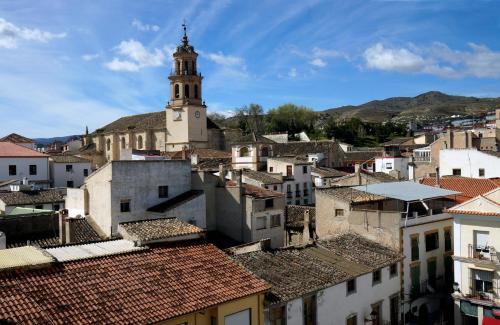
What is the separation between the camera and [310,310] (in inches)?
716

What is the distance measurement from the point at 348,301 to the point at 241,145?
127ft

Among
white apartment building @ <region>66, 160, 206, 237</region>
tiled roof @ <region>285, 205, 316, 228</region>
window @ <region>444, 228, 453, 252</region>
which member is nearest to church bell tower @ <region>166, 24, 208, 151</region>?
tiled roof @ <region>285, 205, 316, 228</region>

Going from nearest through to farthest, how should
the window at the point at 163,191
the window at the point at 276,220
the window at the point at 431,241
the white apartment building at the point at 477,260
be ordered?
the white apartment building at the point at 477,260
the window at the point at 431,241
the window at the point at 163,191
the window at the point at 276,220

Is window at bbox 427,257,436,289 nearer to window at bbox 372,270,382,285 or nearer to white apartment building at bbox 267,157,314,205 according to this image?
window at bbox 372,270,382,285

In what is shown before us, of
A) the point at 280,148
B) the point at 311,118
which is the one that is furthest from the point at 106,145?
the point at 311,118

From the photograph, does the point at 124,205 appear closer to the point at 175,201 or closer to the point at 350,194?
the point at 175,201

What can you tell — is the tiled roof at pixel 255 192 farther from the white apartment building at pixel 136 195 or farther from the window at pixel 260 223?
the white apartment building at pixel 136 195

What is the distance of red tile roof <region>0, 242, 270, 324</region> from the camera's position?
11.1 metres

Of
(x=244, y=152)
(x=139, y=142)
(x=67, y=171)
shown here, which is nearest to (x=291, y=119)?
(x=139, y=142)

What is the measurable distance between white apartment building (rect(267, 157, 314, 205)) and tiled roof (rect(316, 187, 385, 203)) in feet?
58.1

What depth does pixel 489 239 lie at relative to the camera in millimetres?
23172

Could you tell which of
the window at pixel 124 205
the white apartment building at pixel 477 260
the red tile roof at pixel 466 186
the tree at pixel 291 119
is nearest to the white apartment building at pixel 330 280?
the white apartment building at pixel 477 260

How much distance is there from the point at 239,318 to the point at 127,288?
10.7 ft

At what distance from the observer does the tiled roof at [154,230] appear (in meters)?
15.5
